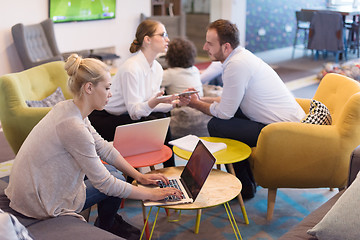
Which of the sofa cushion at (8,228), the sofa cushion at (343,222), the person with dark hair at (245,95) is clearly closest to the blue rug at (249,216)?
the person with dark hair at (245,95)

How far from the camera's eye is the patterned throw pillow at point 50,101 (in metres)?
3.57

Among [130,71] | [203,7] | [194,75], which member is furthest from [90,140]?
[203,7]

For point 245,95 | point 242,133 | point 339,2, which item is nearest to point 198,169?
point 242,133

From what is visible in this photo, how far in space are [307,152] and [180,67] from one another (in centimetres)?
163

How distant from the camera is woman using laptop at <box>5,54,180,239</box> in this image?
2107 millimetres

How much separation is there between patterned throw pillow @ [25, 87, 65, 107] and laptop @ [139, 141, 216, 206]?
1.56 m

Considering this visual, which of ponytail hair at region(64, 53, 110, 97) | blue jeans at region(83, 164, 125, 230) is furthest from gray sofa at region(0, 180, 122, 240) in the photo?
ponytail hair at region(64, 53, 110, 97)

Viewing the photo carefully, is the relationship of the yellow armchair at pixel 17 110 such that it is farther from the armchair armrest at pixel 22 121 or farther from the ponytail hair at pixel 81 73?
the ponytail hair at pixel 81 73

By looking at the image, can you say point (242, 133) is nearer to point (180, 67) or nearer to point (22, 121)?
point (180, 67)

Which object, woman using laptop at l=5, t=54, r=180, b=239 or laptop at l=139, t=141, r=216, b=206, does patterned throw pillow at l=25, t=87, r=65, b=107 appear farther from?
laptop at l=139, t=141, r=216, b=206

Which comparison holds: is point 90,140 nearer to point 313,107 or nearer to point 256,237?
point 256,237

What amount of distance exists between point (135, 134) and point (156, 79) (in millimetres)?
844

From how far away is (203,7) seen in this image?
388 inches

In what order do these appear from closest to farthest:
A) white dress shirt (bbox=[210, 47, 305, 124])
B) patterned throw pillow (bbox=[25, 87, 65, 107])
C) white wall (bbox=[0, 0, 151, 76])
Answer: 1. white dress shirt (bbox=[210, 47, 305, 124])
2. patterned throw pillow (bbox=[25, 87, 65, 107])
3. white wall (bbox=[0, 0, 151, 76])
